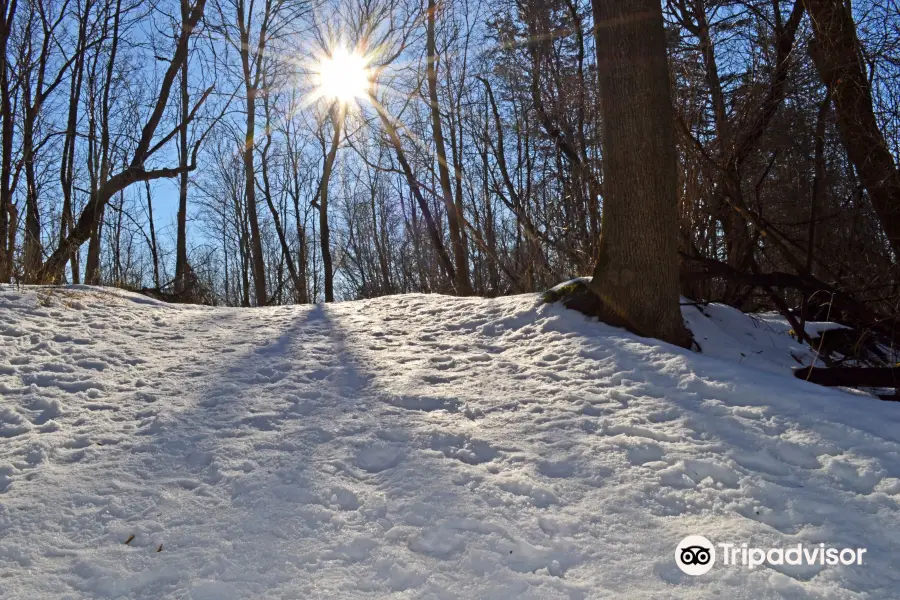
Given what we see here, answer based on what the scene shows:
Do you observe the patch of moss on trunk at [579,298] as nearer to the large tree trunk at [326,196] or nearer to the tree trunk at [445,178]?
the tree trunk at [445,178]

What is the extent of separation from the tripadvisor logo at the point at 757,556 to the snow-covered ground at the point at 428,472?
39mm

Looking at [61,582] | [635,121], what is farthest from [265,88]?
[61,582]

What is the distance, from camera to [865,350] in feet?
17.1

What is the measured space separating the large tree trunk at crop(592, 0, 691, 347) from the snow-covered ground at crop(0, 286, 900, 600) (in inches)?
23.5

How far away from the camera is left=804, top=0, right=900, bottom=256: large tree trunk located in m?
4.76

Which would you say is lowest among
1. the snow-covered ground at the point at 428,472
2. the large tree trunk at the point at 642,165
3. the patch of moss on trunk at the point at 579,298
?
the snow-covered ground at the point at 428,472

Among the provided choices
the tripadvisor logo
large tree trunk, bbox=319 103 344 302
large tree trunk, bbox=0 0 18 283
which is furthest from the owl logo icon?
large tree trunk, bbox=319 103 344 302

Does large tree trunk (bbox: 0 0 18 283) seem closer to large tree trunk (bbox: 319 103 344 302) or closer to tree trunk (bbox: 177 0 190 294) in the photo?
tree trunk (bbox: 177 0 190 294)

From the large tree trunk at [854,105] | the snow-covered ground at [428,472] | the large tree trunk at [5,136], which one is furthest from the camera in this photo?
the large tree trunk at [5,136]

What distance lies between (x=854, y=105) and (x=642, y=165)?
1.98 metres

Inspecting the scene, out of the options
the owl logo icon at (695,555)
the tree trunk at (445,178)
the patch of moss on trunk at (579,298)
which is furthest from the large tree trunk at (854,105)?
the tree trunk at (445,178)

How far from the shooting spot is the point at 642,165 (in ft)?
15.7

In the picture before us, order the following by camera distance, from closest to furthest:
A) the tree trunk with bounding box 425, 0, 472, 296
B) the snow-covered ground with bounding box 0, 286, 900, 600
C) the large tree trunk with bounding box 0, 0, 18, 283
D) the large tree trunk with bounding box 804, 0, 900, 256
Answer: the snow-covered ground with bounding box 0, 286, 900, 600
the large tree trunk with bounding box 804, 0, 900, 256
the large tree trunk with bounding box 0, 0, 18, 283
the tree trunk with bounding box 425, 0, 472, 296

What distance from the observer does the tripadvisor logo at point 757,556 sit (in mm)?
2080
